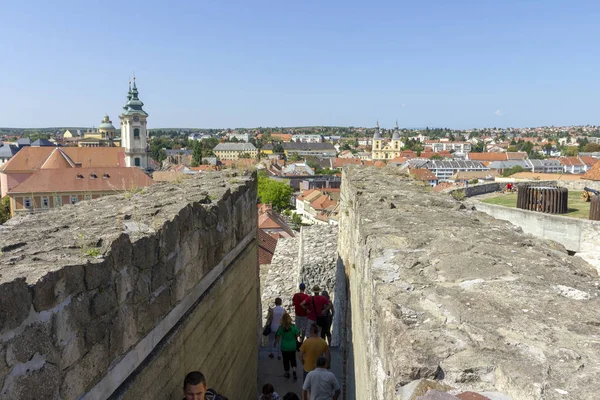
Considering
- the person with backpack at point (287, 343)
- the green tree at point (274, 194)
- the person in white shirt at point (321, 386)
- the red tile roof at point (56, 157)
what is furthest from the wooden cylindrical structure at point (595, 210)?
the green tree at point (274, 194)

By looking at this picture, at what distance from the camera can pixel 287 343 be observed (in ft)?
24.1

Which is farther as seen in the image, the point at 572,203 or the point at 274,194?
the point at 274,194

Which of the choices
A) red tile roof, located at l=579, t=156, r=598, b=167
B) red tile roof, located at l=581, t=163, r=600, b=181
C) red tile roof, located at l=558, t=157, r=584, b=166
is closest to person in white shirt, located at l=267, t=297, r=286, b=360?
red tile roof, located at l=581, t=163, r=600, b=181

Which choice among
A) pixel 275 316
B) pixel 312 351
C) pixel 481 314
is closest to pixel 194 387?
pixel 481 314

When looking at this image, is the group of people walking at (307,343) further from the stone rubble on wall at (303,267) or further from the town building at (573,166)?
the town building at (573,166)

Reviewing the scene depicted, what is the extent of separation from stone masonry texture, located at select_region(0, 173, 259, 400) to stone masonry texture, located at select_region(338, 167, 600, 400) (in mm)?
1444

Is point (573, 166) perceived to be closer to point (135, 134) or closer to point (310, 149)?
point (135, 134)

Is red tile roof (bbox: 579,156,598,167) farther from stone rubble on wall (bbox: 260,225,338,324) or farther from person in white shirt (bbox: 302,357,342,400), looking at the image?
person in white shirt (bbox: 302,357,342,400)

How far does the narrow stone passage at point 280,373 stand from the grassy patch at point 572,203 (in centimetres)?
947

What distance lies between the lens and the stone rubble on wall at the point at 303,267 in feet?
39.7

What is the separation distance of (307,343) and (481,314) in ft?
13.5

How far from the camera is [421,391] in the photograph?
5.93 feet

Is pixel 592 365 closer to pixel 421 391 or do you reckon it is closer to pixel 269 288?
pixel 421 391

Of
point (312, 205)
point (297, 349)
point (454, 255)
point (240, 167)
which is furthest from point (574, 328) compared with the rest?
point (312, 205)
